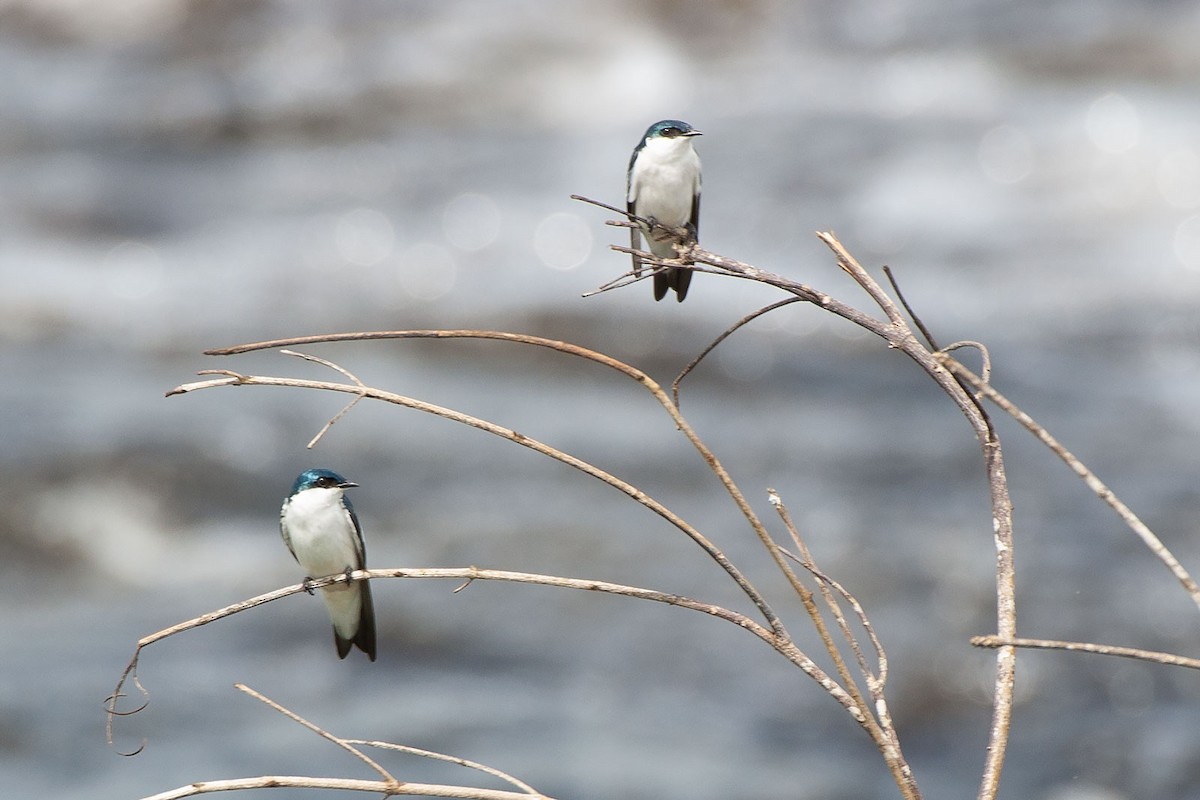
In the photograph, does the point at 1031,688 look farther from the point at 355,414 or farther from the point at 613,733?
the point at 355,414

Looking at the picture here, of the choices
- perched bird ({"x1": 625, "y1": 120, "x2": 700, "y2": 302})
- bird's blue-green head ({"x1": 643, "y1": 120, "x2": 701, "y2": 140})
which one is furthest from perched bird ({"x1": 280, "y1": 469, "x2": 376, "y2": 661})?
bird's blue-green head ({"x1": 643, "y1": 120, "x2": 701, "y2": 140})

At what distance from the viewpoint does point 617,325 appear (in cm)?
1719

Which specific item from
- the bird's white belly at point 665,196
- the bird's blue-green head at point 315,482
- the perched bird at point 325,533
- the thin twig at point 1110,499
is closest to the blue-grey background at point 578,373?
the perched bird at point 325,533

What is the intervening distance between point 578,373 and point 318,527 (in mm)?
12465

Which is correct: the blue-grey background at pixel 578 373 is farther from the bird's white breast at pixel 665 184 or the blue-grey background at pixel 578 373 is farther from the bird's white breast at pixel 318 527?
the bird's white breast at pixel 665 184

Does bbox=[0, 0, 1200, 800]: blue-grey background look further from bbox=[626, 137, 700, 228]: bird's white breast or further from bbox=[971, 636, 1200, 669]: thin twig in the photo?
bbox=[971, 636, 1200, 669]: thin twig

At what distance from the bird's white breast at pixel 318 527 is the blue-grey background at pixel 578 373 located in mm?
7342

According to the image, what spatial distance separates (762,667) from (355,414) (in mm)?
6078

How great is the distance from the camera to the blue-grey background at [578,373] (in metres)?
12.3

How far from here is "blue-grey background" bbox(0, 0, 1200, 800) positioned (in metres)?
12.3

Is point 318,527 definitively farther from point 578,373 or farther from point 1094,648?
point 578,373

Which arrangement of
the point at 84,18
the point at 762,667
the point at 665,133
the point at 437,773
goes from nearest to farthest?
the point at 665,133 → the point at 437,773 → the point at 762,667 → the point at 84,18

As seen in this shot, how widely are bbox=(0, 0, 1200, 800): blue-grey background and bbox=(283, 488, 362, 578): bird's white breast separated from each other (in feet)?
24.1

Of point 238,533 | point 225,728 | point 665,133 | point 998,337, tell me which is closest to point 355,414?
point 238,533
